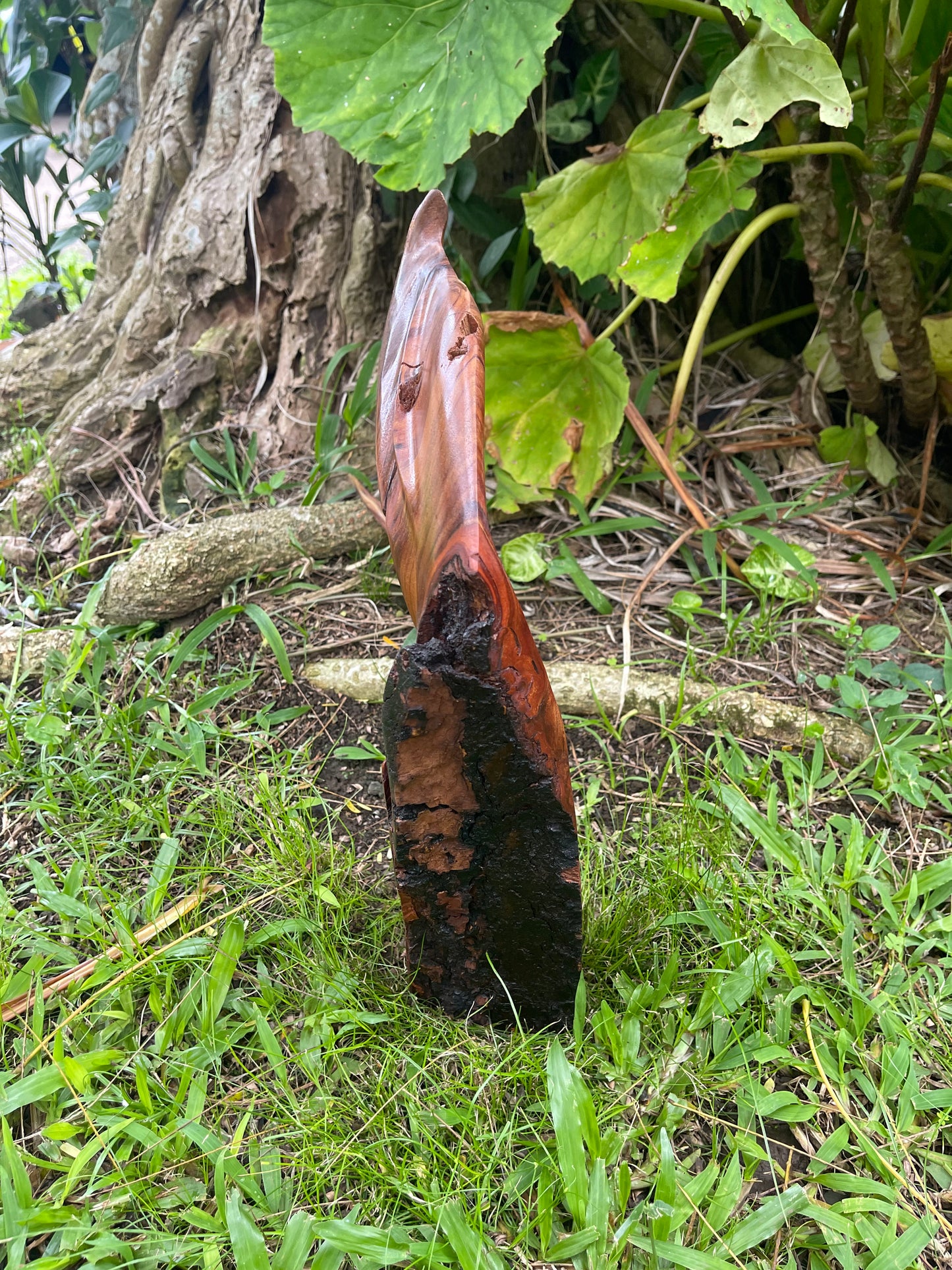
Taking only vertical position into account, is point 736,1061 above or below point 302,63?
below

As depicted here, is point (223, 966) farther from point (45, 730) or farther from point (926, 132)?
point (926, 132)

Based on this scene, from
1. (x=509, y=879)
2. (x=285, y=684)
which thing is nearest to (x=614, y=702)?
(x=285, y=684)

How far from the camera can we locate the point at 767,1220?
3.19 feet

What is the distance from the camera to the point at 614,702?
1.75 metres

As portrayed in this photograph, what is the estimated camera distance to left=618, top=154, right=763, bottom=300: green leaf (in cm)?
180

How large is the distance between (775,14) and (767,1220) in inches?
61.2

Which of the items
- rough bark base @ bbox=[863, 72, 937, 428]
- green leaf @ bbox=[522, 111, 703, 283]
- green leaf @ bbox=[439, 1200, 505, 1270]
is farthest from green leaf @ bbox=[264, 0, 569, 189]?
green leaf @ bbox=[439, 1200, 505, 1270]

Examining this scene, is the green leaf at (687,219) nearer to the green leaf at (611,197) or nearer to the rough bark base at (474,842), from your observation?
the green leaf at (611,197)

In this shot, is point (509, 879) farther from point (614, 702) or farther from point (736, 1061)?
point (614, 702)

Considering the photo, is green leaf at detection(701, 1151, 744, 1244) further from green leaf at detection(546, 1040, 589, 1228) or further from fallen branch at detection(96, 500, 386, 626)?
fallen branch at detection(96, 500, 386, 626)

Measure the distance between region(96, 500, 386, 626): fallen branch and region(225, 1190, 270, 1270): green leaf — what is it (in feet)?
4.05

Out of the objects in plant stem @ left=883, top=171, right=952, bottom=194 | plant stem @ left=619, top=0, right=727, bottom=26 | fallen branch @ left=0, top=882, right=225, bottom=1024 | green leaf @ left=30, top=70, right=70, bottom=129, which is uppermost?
green leaf @ left=30, top=70, right=70, bottom=129

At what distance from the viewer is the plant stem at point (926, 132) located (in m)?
1.54

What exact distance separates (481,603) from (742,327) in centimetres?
218
